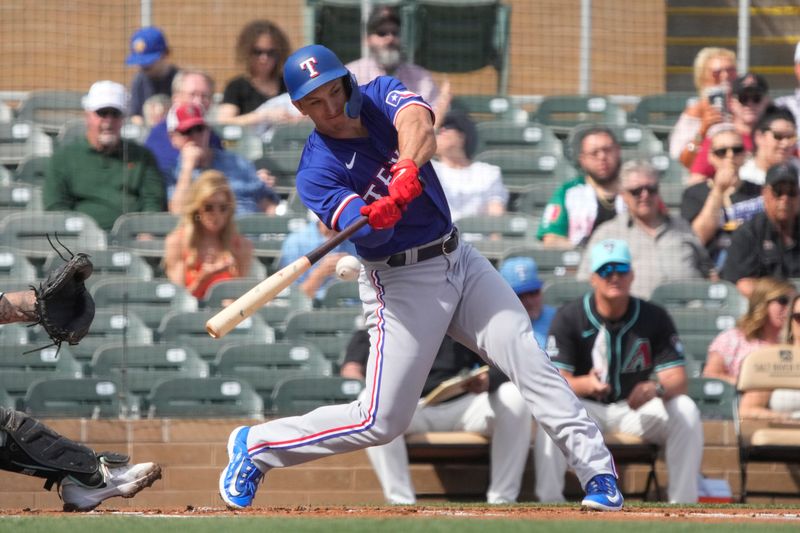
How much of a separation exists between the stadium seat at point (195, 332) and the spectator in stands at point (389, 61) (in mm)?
2060

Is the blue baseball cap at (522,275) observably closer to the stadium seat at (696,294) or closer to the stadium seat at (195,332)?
the stadium seat at (696,294)

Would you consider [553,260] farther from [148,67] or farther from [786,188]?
[148,67]

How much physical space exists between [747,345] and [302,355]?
2.41m

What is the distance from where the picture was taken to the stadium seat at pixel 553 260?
25.7 feet

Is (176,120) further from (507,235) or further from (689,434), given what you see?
(689,434)

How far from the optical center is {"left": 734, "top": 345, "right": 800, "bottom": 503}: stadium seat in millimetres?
6938

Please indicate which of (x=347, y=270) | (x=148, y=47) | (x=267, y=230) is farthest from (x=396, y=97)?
(x=148, y=47)

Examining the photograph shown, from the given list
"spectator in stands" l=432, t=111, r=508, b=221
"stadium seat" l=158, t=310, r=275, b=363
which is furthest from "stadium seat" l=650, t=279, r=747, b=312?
"stadium seat" l=158, t=310, r=275, b=363

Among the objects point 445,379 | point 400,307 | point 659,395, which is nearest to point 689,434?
point 659,395

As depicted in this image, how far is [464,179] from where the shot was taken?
840cm

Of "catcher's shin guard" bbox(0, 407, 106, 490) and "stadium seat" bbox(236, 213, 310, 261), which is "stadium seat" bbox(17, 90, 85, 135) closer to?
"stadium seat" bbox(236, 213, 310, 261)

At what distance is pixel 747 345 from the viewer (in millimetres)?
7371

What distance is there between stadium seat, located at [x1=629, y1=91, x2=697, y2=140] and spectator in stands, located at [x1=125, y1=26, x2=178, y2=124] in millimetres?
3235

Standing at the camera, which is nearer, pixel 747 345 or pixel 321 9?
pixel 747 345
